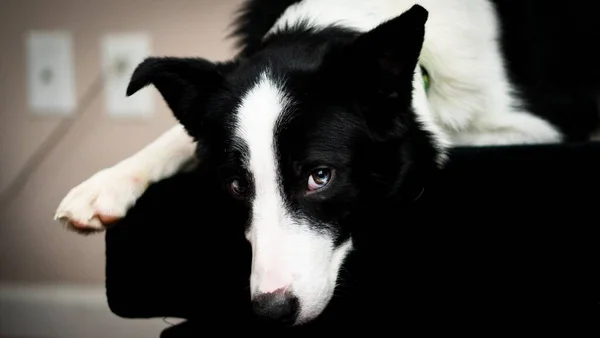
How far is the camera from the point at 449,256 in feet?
3.22

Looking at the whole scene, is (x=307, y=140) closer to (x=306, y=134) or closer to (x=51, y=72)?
(x=306, y=134)

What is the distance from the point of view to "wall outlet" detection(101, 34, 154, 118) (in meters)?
1.81

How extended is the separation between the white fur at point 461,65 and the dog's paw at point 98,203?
0.40 meters

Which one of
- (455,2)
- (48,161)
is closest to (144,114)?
(48,161)

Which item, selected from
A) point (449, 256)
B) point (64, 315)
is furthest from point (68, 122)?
point (449, 256)

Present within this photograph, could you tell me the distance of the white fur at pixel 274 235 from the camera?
865 mm

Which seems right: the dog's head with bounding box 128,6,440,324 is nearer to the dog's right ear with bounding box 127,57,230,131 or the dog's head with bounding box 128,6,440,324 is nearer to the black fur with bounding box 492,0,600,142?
the dog's right ear with bounding box 127,57,230,131

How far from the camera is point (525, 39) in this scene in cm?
148

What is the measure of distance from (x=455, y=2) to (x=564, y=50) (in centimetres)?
45

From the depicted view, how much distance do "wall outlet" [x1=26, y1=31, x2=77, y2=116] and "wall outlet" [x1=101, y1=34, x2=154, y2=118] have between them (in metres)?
0.10

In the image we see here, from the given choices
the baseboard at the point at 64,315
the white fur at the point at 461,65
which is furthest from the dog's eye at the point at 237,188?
the baseboard at the point at 64,315

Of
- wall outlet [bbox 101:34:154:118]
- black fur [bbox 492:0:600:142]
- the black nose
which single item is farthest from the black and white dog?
wall outlet [bbox 101:34:154:118]

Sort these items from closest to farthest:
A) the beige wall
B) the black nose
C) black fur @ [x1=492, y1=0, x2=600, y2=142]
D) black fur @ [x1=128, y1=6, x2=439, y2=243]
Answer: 1. the black nose
2. black fur @ [x1=128, y1=6, x2=439, y2=243]
3. black fur @ [x1=492, y1=0, x2=600, y2=142]
4. the beige wall

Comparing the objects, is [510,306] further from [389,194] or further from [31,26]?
[31,26]
